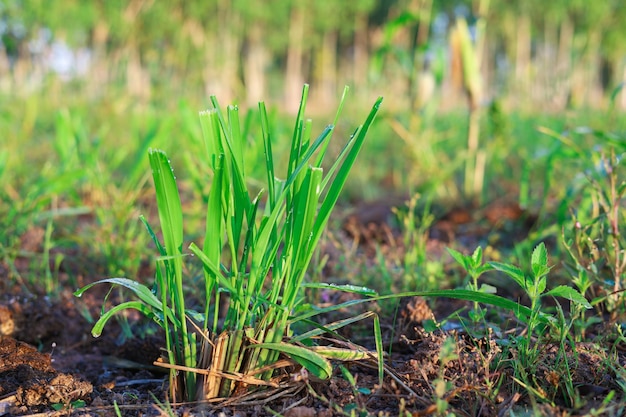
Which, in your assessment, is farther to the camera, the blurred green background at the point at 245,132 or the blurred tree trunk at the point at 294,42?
the blurred tree trunk at the point at 294,42

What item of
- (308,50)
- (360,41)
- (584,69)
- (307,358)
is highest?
(360,41)

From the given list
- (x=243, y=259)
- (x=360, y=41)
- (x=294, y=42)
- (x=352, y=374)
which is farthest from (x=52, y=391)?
(x=360, y=41)

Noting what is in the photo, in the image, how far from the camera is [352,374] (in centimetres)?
113

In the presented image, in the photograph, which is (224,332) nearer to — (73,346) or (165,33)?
(73,346)

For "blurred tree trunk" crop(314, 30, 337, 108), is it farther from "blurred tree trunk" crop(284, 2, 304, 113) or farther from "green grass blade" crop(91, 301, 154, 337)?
"green grass blade" crop(91, 301, 154, 337)

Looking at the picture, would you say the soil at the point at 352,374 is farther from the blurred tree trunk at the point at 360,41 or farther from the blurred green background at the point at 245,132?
the blurred tree trunk at the point at 360,41

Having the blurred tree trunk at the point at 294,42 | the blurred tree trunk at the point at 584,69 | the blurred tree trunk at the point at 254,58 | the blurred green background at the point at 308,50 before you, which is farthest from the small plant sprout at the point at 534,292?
the blurred tree trunk at the point at 294,42

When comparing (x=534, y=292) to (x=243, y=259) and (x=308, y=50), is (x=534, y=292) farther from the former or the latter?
(x=308, y=50)

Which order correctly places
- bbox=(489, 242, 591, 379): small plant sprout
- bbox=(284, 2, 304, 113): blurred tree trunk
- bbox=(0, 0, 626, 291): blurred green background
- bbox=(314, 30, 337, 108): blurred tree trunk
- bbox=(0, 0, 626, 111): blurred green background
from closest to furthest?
1. bbox=(489, 242, 591, 379): small plant sprout
2. bbox=(0, 0, 626, 291): blurred green background
3. bbox=(0, 0, 626, 111): blurred green background
4. bbox=(284, 2, 304, 113): blurred tree trunk
5. bbox=(314, 30, 337, 108): blurred tree trunk

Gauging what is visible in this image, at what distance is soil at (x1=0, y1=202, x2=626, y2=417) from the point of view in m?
0.97

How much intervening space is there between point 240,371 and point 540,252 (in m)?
0.59

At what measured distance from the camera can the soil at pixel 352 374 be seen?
3.19 feet

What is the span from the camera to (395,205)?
9.14 ft

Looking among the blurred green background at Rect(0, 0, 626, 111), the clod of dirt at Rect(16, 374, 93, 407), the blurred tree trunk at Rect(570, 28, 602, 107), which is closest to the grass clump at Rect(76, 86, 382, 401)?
the clod of dirt at Rect(16, 374, 93, 407)
